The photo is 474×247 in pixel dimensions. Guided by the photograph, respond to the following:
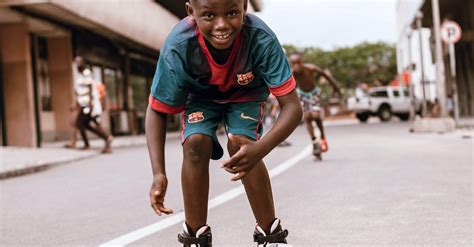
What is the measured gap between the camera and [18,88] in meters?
18.2

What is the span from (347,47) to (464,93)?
4240cm

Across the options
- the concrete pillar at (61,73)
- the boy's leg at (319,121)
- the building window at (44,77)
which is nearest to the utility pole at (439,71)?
the boy's leg at (319,121)

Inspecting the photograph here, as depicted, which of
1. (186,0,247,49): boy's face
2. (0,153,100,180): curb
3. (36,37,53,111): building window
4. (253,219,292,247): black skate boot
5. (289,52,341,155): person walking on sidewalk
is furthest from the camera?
(36,37,53,111): building window

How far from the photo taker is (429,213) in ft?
16.6

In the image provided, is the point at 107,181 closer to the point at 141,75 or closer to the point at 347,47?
the point at 141,75

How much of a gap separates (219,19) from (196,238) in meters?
0.97

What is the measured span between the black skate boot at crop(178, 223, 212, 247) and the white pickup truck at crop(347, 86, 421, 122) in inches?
1316

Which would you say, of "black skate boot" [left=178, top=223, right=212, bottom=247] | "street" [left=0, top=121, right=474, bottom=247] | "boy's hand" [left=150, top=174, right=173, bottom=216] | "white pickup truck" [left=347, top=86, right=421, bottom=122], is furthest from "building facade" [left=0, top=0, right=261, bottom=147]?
"boy's hand" [left=150, top=174, right=173, bottom=216]

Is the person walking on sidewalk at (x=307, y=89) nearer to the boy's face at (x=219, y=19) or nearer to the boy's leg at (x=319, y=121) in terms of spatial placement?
the boy's leg at (x=319, y=121)

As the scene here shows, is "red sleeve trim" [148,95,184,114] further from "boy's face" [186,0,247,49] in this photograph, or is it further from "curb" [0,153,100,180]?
"curb" [0,153,100,180]

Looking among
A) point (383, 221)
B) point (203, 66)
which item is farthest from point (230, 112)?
point (383, 221)

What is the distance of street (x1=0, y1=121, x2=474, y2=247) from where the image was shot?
4.40 metres

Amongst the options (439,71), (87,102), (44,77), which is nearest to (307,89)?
(87,102)

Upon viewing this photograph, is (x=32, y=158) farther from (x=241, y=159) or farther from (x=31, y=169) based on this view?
(x=241, y=159)
